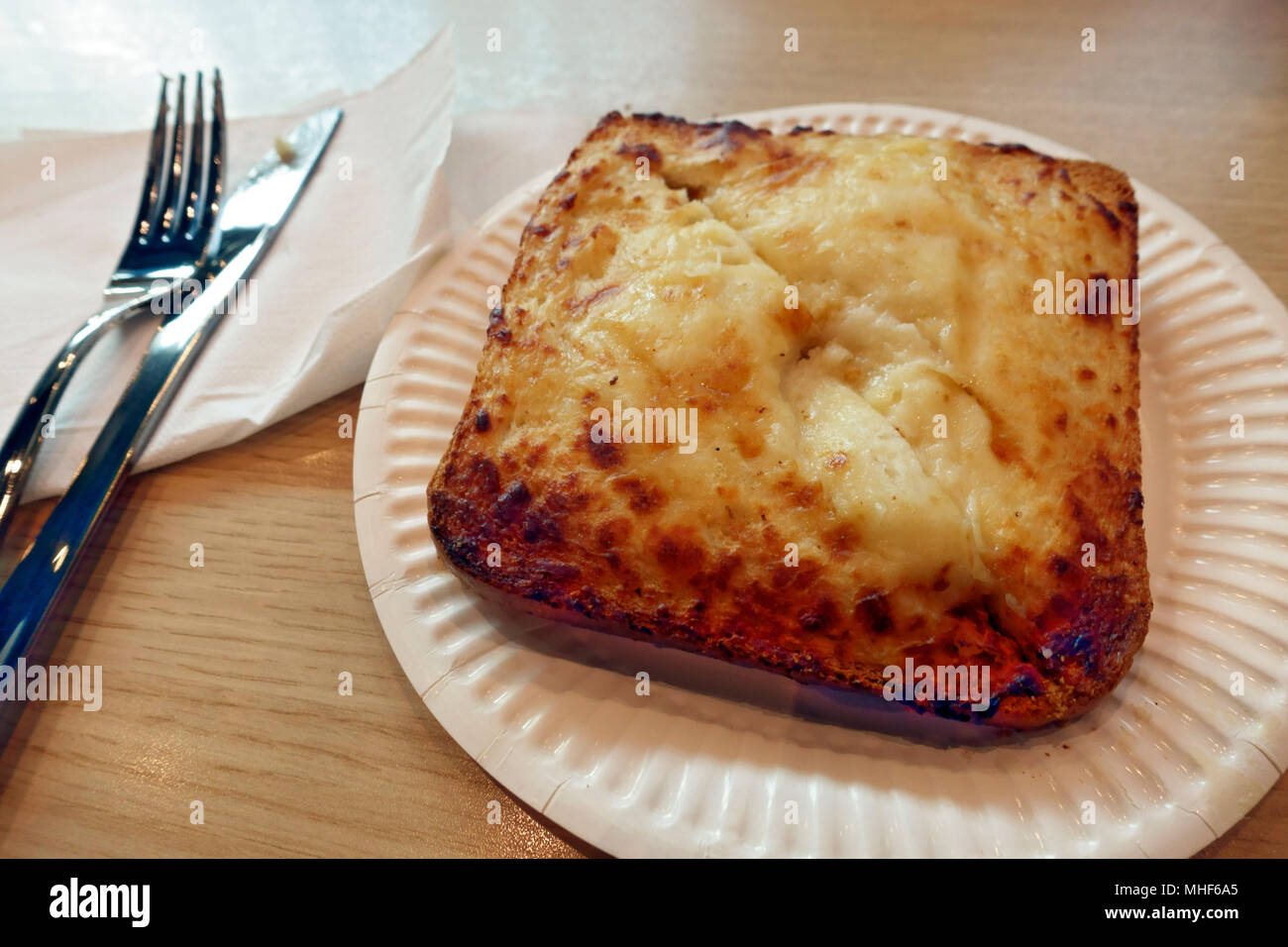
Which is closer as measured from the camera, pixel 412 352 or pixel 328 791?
pixel 328 791

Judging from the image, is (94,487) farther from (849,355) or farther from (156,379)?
(849,355)

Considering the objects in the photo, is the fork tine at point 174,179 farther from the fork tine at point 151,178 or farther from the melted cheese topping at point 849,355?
the melted cheese topping at point 849,355

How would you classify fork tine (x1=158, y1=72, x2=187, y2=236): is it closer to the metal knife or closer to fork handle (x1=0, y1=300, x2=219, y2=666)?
the metal knife

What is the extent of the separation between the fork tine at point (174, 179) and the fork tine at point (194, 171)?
0.02m

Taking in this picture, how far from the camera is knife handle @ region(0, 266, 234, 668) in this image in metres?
1.52

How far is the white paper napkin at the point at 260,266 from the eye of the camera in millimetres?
1947

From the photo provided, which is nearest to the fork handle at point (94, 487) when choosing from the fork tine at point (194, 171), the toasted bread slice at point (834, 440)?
the fork tine at point (194, 171)

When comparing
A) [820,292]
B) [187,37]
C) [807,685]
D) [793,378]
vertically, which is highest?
[187,37]

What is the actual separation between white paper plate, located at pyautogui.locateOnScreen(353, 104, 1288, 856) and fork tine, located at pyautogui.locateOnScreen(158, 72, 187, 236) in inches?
40.2

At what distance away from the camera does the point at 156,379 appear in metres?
1.92
